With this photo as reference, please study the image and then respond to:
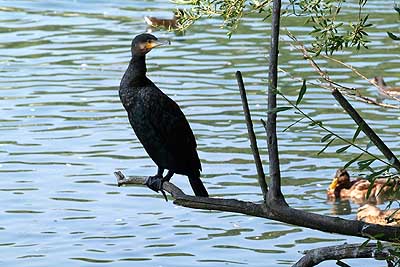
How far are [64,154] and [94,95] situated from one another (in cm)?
251

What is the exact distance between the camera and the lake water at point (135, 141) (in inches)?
407

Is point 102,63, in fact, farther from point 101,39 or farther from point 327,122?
point 327,122

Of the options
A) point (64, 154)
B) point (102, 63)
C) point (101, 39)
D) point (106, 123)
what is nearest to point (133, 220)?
point (64, 154)

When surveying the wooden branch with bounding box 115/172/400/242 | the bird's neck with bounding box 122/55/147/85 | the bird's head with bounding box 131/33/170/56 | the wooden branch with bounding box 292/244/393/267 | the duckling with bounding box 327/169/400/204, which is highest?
the bird's head with bounding box 131/33/170/56

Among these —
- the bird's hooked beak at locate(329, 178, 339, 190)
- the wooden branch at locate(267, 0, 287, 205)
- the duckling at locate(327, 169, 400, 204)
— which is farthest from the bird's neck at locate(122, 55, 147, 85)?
the bird's hooked beak at locate(329, 178, 339, 190)

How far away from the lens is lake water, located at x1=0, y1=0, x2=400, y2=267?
407 inches

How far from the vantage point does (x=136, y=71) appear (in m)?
6.95

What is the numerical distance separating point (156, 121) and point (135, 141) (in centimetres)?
650

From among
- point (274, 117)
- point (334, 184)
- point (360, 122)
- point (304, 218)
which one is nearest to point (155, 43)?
point (274, 117)

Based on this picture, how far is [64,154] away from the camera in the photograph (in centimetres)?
1295

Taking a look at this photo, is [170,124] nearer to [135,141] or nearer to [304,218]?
[304,218]

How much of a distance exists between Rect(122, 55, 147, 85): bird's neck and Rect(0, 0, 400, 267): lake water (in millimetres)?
3051

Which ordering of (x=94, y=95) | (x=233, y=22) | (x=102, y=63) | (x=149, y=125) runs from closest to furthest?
1. (x=233, y=22)
2. (x=149, y=125)
3. (x=94, y=95)
4. (x=102, y=63)

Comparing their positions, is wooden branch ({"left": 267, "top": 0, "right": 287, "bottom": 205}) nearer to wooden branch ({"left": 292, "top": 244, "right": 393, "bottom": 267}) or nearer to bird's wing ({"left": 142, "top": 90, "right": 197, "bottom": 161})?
wooden branch ({"left": 292, "top": 244, "right": 393, "bottom": 267})
